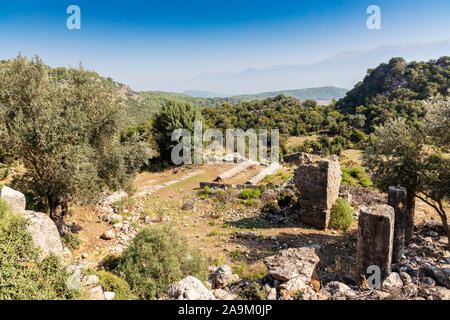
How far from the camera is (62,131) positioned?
7.42m

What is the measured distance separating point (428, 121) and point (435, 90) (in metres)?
41.6

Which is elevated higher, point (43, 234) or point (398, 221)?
point (43, 234)

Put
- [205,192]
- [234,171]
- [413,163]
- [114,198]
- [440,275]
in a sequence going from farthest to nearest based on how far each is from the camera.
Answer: [234,171], [205,192], [114,198], [413,163], [440,275]

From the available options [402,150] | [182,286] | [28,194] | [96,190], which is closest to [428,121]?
[402,150]

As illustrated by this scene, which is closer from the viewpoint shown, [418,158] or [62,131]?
[62,131]

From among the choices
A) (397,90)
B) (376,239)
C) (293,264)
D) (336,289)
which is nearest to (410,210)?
(376,239)

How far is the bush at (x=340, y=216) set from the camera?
10742 millimetres

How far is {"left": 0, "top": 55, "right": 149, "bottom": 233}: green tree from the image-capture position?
7.23 meters

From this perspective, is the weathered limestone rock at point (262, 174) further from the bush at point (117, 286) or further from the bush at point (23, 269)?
the bush at point (23, 269)

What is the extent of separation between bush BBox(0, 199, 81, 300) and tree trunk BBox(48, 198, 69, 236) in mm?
2891

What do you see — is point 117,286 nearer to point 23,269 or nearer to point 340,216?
point 23,269

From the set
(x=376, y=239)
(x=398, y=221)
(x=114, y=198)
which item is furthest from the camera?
(x=114, y=198)

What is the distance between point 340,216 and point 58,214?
1150cm

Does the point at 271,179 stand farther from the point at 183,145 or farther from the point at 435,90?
the point at 435,90
